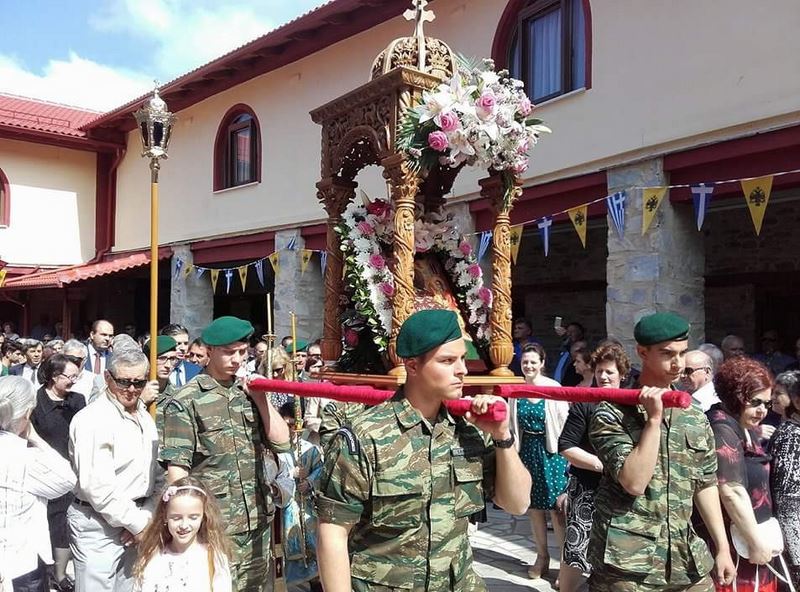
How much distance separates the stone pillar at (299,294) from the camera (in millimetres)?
11836

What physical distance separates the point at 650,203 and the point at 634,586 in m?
5.12

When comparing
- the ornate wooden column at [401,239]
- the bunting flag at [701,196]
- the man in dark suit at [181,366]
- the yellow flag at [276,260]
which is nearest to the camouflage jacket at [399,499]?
the ornate wooden column at [401,239]

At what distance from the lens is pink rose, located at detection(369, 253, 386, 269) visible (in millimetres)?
3779

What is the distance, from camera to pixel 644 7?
7277 mm

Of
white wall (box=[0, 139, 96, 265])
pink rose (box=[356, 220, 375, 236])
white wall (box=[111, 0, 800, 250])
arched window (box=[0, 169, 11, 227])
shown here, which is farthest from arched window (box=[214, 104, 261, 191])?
pink rose (box=[356, 220, 375, 236])

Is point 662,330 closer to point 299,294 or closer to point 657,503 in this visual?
point 657,503

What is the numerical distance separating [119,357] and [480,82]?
220cm

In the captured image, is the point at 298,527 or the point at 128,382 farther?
the point at 298,527

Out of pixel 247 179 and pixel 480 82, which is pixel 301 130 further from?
pixel 480 82

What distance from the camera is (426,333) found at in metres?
2.12

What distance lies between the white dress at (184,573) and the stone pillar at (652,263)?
5.30 metres

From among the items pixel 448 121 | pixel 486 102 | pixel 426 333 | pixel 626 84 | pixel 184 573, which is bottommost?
pixel 184 573

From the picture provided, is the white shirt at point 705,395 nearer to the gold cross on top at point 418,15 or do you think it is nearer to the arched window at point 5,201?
the gold cross on top at point 418,15

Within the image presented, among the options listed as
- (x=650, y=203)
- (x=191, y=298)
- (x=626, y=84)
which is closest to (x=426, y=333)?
(x=650, y=203)
